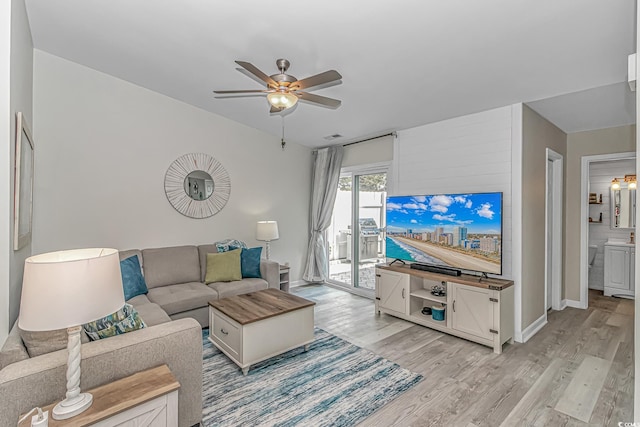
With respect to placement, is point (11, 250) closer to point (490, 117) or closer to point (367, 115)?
point (367, 115)

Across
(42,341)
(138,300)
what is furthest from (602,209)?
(42,341)

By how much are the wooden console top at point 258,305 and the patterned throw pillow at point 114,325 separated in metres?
0.84

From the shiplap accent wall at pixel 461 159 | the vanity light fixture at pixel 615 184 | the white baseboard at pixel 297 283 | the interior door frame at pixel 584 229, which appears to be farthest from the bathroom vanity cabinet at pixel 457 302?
the vanity light fixture at pixel 615 184

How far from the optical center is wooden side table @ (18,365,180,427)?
1287 mm

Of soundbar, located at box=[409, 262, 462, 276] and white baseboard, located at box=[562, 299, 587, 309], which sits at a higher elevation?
soundbar, located at box=[409, 262, 462, 276]

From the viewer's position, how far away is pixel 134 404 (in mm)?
1365

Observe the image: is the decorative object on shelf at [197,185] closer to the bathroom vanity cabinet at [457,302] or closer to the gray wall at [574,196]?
the bathroom vanity cabinet at [457,302]

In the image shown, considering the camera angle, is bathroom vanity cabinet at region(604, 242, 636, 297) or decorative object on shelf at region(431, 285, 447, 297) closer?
decorative object on shelf at region(431, 285, 447, 297)

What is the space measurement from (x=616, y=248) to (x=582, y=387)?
12.2 feet

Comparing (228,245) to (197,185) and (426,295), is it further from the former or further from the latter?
(426,295)

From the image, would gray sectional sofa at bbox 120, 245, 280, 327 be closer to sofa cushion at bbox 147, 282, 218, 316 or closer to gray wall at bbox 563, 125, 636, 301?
sofa cushion at bbox 147, 282, 218, 316

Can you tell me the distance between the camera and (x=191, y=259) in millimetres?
3975

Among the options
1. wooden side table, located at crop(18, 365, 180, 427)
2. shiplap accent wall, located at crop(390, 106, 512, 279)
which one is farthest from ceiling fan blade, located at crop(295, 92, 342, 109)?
wooden side table, located at crop(18, 365, 180, 427)

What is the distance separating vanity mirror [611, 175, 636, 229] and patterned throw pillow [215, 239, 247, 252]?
612 cm
